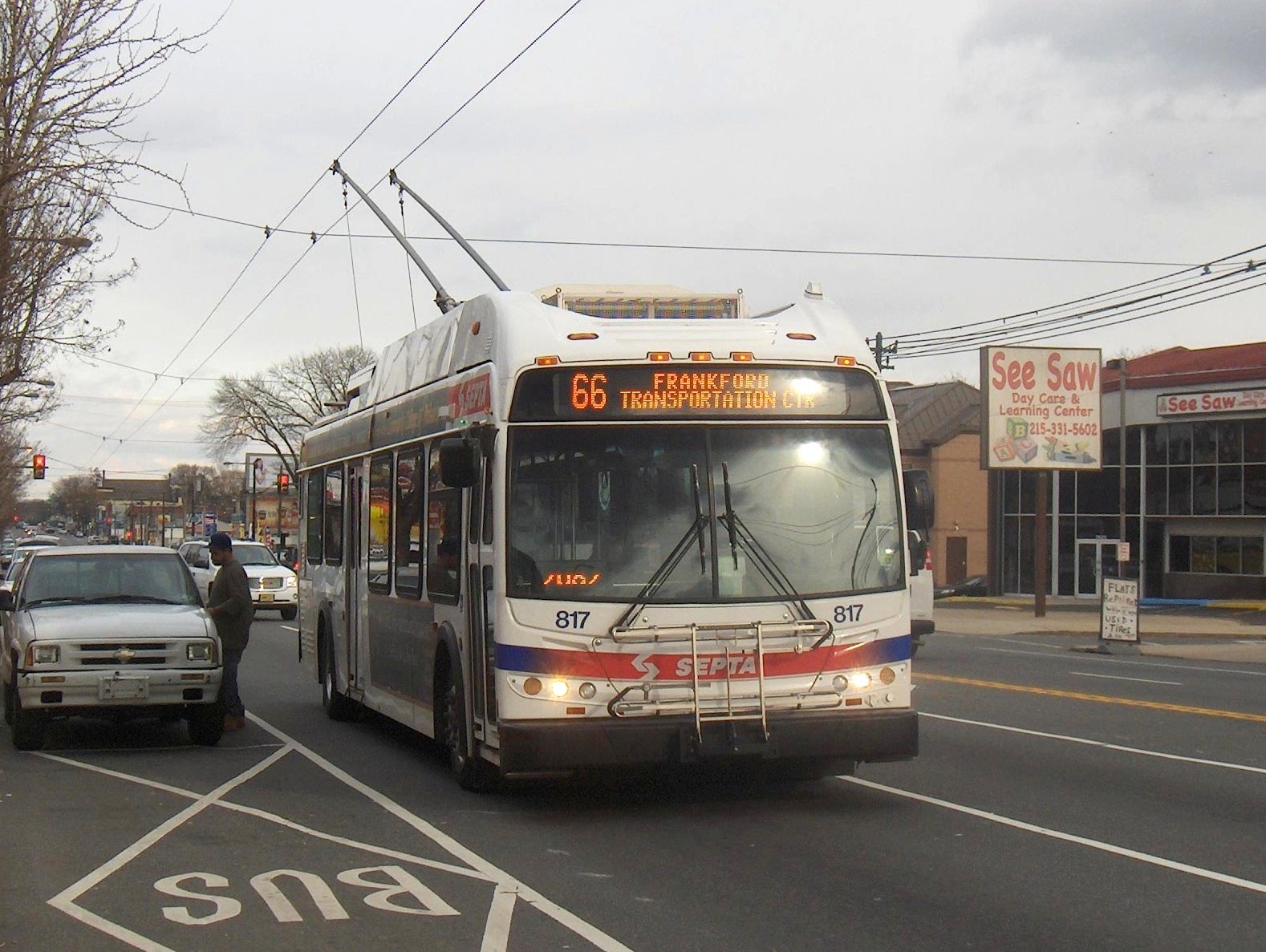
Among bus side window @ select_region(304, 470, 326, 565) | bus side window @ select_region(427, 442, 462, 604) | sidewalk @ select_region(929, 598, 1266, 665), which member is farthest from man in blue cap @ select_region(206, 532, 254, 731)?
sidewalk @ select_region(929, 598, 1266, 665)

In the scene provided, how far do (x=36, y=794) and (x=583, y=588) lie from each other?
165 inches

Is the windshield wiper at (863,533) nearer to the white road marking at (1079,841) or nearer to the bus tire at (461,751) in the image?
the white road marking at (1079,841)

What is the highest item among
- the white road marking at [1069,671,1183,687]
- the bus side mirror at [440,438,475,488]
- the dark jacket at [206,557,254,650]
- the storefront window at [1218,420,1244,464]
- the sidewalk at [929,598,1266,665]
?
the storefront window at [1218,420,1244,464]

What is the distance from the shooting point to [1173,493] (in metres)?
55.4

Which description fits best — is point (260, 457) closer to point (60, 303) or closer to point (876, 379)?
point (60, 303)

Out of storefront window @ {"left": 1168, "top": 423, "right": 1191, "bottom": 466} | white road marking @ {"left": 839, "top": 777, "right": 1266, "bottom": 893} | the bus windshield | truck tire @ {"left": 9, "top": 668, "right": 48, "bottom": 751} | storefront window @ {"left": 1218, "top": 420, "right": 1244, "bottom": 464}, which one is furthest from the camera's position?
storefront window @ {"left": 1168, "top": 423, "right": 1191, "bottom": 466}

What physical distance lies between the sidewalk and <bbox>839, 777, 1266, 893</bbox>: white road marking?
1996cm

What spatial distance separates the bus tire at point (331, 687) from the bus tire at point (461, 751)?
186 inches

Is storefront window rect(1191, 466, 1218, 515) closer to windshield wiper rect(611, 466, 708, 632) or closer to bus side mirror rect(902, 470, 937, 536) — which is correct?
bus side mirror rect(902, 470, 937, 536)

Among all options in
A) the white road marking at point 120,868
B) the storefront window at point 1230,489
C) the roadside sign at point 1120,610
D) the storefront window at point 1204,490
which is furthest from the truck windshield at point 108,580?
the storefront window at point 1204,490

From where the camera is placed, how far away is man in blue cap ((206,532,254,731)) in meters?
14.6

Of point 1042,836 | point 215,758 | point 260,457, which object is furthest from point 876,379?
point 260,457

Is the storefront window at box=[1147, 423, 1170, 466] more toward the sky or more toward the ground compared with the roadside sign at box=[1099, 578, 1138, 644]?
more toward the sky

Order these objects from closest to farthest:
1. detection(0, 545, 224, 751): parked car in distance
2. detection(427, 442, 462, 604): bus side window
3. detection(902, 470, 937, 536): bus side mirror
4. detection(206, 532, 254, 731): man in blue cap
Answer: detection(902, 470, 937, 536): bus side mirror → detection(427, 442, 462, 604): bus side window → detection(0, 545, 224, 751): parked car in distance → detection(206, 532, 254, 731): man in blue cap
